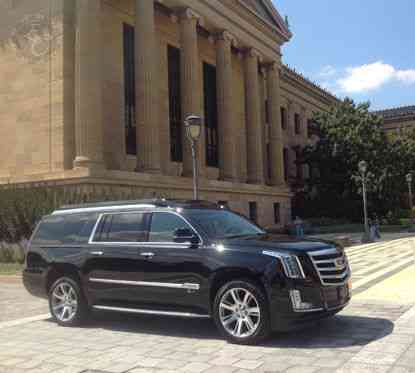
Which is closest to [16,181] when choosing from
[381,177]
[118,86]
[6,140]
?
[6,140]

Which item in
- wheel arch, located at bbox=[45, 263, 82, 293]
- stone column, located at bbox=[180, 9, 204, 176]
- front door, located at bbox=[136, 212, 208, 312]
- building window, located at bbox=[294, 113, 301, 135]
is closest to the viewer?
front door, located at bbox=[136, 212, 208, 312]

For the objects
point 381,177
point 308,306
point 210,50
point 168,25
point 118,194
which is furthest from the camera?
point 381,177

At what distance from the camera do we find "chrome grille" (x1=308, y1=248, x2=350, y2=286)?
696 centimetres

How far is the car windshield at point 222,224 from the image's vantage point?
305 inches

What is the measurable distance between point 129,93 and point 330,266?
2427 cm

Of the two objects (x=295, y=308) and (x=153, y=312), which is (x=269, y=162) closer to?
(x=153, y=312)

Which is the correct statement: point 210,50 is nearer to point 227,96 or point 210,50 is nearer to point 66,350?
point 227,96

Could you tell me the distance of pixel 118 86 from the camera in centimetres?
2827

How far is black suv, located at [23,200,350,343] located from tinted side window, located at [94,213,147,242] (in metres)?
0.02

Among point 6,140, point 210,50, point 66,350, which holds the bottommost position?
point 66,350

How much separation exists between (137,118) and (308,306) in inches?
826

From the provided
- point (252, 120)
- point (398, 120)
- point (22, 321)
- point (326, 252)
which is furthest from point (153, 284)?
point (398, 120)

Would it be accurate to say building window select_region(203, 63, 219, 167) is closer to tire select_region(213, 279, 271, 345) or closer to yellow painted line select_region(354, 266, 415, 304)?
yellow painted line select_region(354, 266, 415, 304)

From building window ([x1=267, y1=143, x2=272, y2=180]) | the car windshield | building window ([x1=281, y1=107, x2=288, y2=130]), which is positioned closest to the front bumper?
the car windshield
